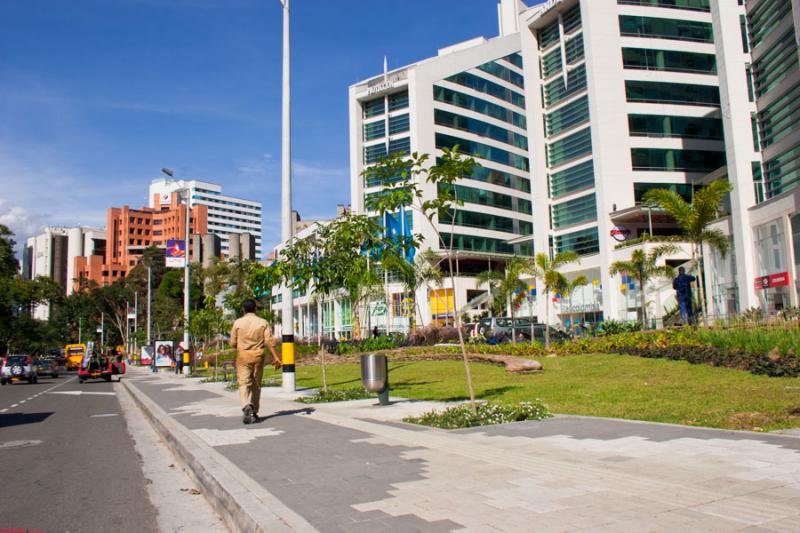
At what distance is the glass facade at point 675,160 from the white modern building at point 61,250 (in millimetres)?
147383

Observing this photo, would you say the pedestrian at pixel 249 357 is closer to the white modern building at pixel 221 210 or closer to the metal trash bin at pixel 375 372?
the metal trash bin at pixel 375 372

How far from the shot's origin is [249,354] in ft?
33.3

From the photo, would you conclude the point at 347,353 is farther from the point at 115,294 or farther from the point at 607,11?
the point at 115,294

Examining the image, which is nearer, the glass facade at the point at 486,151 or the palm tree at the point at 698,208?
the palm tree at the point at 698,208

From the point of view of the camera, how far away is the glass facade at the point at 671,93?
50.1 meters

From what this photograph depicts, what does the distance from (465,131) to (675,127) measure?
81.0 feet

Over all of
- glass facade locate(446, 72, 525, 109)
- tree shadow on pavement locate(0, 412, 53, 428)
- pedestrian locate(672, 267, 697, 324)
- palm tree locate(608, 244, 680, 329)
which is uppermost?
glass facade locate(446, 72, 525, 109)

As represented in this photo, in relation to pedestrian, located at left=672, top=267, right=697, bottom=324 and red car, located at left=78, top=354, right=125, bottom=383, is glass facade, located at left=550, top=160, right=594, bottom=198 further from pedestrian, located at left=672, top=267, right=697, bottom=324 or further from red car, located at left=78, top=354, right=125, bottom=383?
red car, located at left=78, top=354, right=125, bottom=383

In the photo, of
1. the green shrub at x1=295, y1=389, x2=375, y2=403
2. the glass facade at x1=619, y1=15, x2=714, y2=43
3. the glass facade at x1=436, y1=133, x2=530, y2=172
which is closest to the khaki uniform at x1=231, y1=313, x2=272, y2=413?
the green shrub at x1=295, y1=389, x2=375, y2=403

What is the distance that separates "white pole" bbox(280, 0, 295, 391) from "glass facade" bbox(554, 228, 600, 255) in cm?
3626

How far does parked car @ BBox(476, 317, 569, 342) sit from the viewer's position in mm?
35781

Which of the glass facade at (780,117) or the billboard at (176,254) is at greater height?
the glass facade at (780,117)

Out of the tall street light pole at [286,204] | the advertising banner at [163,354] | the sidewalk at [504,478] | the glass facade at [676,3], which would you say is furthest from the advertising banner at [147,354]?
the sidewalk at [504,478]

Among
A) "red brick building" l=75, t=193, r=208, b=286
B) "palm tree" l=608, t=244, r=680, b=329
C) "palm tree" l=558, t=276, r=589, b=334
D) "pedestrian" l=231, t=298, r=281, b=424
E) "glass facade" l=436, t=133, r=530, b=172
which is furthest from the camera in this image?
"red brick building" l=75, t=193, r=208, b=286
